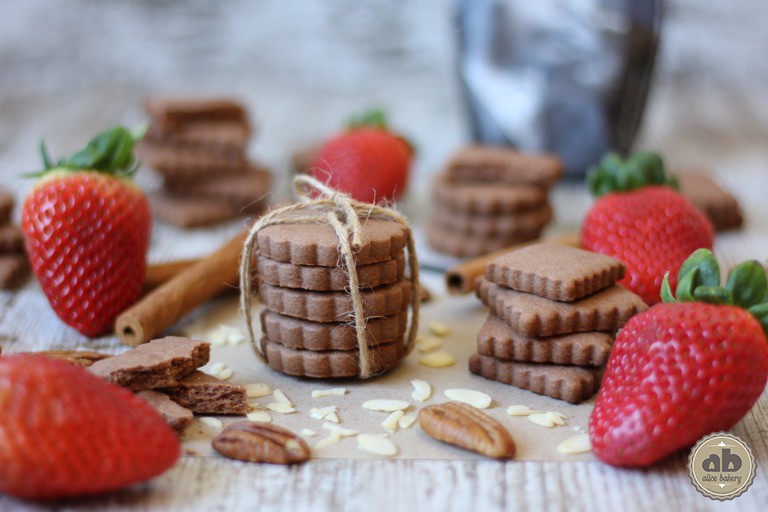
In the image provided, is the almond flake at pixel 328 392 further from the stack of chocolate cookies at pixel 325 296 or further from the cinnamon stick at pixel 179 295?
the cinnamon stick at pixel 179 295

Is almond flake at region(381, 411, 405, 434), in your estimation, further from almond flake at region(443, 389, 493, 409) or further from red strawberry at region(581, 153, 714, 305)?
red strawberry at region(581, 153, 714, 305)

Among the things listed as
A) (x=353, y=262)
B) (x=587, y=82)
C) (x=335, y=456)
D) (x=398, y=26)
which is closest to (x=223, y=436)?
(x=335, y=456)

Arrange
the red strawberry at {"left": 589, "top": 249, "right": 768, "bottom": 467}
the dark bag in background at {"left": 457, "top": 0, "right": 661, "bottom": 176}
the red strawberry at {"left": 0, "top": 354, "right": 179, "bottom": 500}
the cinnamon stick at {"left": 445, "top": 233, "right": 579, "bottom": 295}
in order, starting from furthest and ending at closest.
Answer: the dark bag in background at {"left": 457, "top": 0, "right": 661, "bottom": 176}, the cinnamon stick at {"left": 445, "top": 233, "right": 579, "bottom": 295}, the red strawberry at {"left": 589, "top": 249, "right": 768, "bottom": 467}, the red strawberry at {"left": 0, "top": 354, "right": 179, "bottom": 500}

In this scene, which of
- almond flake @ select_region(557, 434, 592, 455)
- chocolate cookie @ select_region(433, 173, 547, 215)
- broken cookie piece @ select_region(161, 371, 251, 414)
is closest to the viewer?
almond flake @ select_region(557, 434, 592, 455)

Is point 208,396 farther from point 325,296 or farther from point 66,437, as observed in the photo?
point 66,437

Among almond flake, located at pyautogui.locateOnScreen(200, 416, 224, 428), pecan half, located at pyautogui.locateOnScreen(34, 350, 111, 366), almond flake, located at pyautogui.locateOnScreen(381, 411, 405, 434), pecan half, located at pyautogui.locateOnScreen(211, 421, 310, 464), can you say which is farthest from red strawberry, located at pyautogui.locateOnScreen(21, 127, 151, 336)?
almond flake, located at pyautogui.locateOnScreen(381, 411, 405, 434)

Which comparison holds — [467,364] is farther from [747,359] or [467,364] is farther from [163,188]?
[163,188]

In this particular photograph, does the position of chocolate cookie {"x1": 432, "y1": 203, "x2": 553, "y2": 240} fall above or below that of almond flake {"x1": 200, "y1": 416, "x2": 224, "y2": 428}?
above

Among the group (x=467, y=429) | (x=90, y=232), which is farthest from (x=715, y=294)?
(x=90, y=232)

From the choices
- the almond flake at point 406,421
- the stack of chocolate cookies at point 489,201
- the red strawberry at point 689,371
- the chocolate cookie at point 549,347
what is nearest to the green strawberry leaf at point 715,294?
the red strawberry at point 689,371
